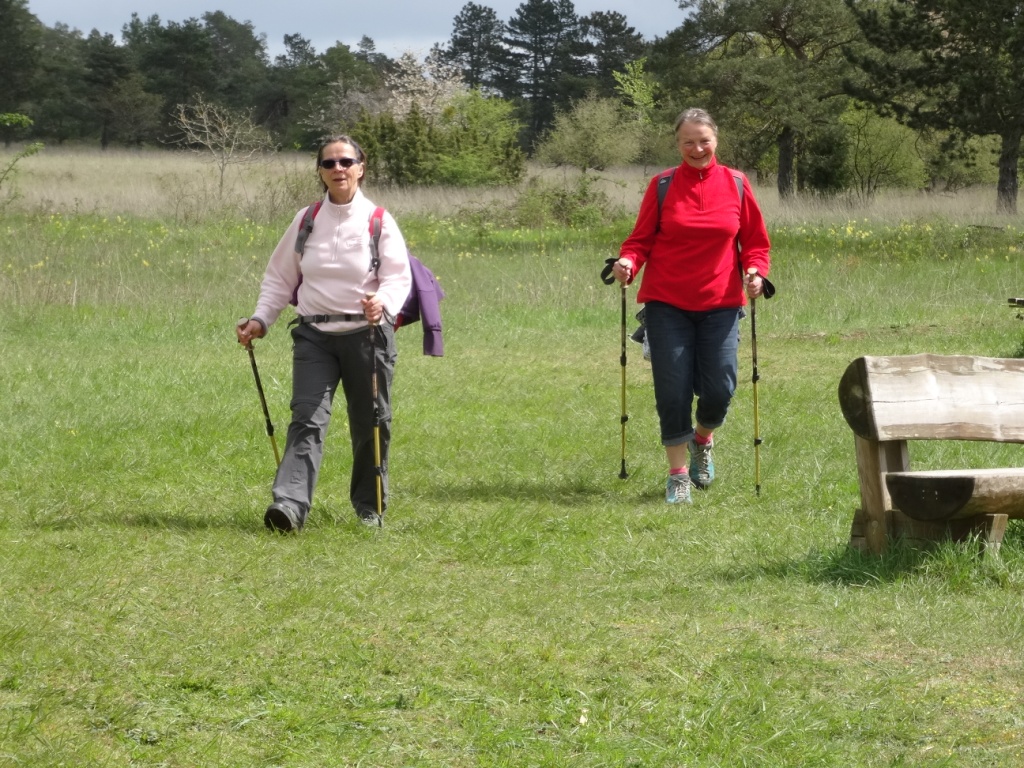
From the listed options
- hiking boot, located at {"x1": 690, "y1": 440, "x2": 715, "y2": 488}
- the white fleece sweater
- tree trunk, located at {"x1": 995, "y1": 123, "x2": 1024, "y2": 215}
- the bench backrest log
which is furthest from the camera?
tree trunk, located at {"x1": 995, "y1": 123, "x2": 1024, "y2": 215}

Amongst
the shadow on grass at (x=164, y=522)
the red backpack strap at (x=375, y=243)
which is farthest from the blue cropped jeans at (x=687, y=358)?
the shadow on grass at (x=164, y=522)

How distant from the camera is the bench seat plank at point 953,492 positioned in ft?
17.9

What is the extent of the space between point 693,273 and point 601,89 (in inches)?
2864

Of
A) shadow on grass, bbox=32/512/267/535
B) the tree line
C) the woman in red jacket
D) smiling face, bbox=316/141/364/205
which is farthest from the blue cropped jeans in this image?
the tree line

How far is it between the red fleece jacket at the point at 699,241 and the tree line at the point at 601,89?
16482mm

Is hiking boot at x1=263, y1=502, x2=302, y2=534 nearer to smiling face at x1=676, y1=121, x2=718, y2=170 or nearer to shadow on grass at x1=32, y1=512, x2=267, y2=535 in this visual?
shadow on grass at x1=32, y1=512, x2=267, y2=535

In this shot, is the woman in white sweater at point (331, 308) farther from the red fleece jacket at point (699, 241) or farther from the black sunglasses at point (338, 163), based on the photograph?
the red fleece jacket at point (699, 241)

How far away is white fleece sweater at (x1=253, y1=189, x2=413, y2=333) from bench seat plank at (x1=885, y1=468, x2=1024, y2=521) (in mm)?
2603

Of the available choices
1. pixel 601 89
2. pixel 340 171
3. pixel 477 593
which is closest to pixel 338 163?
pixel 340 171

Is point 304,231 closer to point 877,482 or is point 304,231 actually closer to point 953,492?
point 877,482

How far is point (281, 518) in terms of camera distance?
273 inches

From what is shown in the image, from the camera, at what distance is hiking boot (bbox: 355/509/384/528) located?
7273 millimetres

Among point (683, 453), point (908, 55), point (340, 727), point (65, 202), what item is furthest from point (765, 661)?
point (908, 55)

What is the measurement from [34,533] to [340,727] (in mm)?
3374
